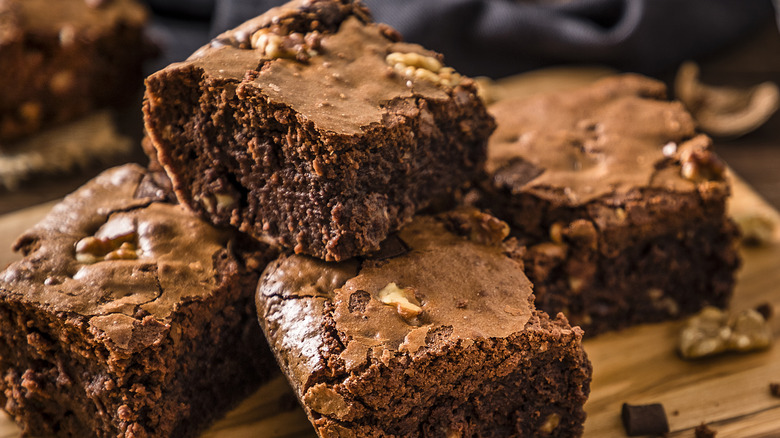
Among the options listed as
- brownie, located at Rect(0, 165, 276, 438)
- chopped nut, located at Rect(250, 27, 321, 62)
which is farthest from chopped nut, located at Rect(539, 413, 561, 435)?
chopped nut, located at Rect(250, 27, 321, 62)

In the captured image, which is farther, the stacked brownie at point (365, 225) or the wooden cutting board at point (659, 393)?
the wooden cutting board at point (659, 393)

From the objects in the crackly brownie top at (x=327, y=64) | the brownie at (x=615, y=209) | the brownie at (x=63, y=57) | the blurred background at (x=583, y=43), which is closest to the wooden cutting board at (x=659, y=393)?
the brownie at (x=615, y=209)

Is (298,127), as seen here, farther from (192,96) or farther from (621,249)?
(621,249)

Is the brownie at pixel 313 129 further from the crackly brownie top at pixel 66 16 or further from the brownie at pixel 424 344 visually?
the crackly brownie top at pixel 66 16

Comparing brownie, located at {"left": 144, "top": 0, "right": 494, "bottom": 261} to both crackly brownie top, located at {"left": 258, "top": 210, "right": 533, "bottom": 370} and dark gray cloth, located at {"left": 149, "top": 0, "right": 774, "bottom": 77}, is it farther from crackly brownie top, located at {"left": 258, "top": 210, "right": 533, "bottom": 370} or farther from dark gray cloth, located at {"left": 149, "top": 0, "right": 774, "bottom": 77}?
dark gray cloth, located at {"left": 149, "top": 0, "right": 774, "bottom": 77}

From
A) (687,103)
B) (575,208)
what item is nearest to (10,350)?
(575,208)
